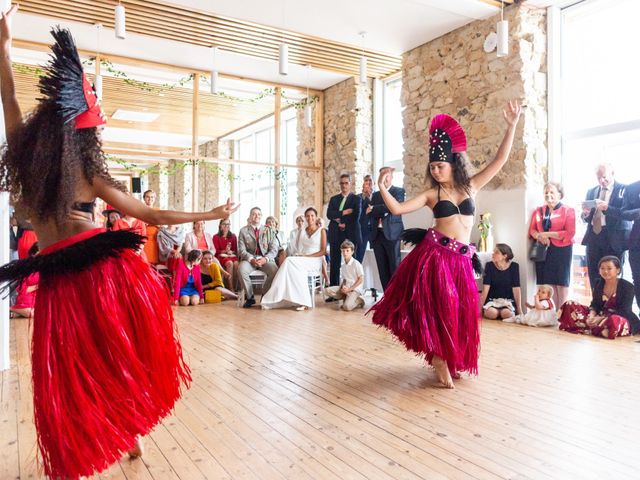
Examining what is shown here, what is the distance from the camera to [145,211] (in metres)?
1.76

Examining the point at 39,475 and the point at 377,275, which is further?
the point at 377,275

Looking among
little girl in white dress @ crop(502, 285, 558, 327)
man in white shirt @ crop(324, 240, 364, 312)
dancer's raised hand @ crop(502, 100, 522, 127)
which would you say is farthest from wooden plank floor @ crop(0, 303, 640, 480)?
man in white shirt @ crop(324, 240, 364, 312)

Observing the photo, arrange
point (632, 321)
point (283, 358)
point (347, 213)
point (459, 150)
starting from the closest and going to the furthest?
point (459, 150), point (283, 358), point (632, 321), point (347, 213)

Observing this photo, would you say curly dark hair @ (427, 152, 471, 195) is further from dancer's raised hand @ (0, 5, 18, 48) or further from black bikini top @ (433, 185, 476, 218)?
dancer's raised hand @ (0, 5, 18, 48)

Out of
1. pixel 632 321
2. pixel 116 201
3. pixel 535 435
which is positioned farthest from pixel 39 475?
pixel 632 321

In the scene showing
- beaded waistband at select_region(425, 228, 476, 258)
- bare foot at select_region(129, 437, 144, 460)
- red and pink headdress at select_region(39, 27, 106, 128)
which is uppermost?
red and pink headdress at select_region(39, 27, 106, 128)

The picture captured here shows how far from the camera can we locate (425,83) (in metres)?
7.26

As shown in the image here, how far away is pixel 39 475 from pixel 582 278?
548 centimetres

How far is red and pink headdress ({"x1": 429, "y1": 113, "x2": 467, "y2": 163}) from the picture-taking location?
3061 mm

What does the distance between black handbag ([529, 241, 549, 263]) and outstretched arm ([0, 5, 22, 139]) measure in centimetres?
502

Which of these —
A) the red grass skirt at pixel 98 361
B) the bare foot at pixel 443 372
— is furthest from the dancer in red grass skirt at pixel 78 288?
the bare foot at pixel 443 372

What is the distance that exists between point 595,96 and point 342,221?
3.16 meters

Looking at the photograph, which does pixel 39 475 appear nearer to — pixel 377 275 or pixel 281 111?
pixel 377 275

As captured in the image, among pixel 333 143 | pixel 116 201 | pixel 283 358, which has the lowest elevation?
pixel 283 358
